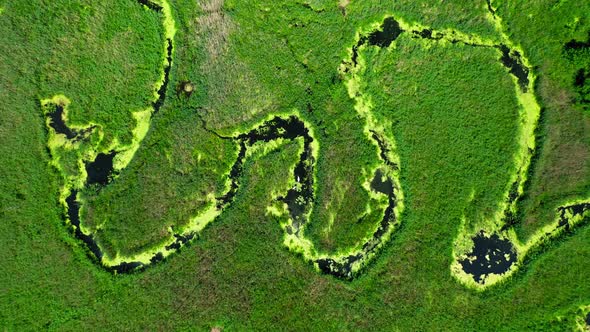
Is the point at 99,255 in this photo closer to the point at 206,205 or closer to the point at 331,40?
the point at 206,205

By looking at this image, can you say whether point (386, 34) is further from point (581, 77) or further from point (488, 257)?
point (488, 257)

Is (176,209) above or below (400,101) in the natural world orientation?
below

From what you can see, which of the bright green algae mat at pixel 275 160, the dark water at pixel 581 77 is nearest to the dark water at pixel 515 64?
the bright green algae mat at pixel 275 160

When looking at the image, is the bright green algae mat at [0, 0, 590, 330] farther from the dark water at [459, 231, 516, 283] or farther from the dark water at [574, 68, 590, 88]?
the dark water at [459, 231, 516, 283]

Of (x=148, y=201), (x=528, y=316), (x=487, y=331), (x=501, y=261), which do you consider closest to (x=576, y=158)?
(x=501, y=261)

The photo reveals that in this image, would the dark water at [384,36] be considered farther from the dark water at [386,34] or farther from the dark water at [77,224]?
the dark water at [77,224]

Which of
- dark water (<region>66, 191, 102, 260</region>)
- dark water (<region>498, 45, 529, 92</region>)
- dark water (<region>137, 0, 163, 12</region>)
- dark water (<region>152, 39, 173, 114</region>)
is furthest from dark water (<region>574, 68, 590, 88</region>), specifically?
dark water (<region>66, 191, 102, 260</region>)

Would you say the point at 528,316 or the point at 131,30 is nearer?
the point at 528,316
